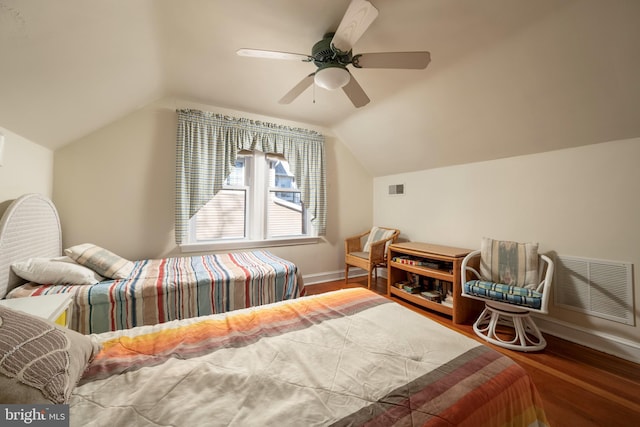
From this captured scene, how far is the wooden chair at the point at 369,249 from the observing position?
3393 mm

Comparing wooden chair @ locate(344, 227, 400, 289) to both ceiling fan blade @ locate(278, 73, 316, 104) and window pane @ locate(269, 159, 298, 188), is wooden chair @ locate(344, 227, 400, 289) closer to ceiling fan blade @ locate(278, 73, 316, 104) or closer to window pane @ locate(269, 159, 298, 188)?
window pane @ locate(269, 159, 298, 188)

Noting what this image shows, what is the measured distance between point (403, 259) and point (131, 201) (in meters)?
3.26

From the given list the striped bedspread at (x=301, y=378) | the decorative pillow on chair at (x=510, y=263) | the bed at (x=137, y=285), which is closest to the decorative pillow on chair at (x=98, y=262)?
the bed at (x=137, y=285)

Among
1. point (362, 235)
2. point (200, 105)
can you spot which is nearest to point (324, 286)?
point (362, 235)

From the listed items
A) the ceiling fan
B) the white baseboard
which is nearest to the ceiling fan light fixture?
the ceiling fan

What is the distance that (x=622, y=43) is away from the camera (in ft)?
5.07

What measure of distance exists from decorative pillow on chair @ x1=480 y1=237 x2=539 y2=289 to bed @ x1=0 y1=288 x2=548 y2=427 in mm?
1637

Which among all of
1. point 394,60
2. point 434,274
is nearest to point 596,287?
point 434,274

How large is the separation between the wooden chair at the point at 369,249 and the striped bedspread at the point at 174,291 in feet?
4.31

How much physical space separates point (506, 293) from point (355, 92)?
210 centimetres

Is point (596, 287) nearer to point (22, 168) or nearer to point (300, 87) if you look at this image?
point (300, 87)

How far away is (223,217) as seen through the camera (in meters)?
3.31

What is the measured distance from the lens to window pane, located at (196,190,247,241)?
10.4 feet

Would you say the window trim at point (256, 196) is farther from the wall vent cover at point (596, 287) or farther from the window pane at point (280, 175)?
the wall vent cover at point (596, 287)
